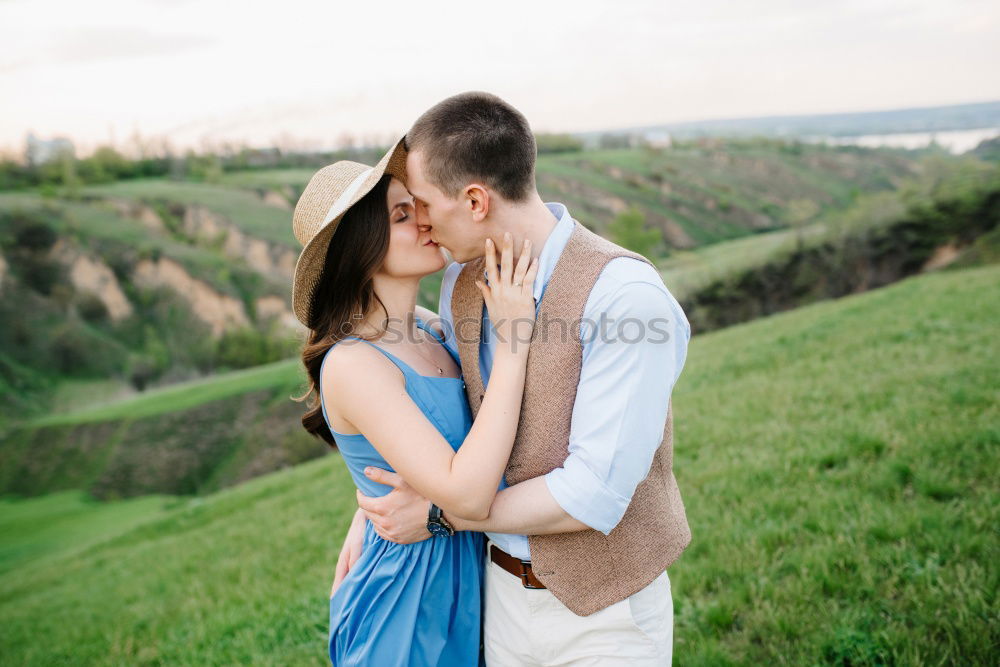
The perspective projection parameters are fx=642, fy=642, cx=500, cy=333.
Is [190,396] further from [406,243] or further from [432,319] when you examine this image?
[406,243]

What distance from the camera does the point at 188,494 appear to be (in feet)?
102

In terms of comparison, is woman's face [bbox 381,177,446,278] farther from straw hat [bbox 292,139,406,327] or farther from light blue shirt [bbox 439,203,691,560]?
light blue shirt [bbox 439,203,691,560]

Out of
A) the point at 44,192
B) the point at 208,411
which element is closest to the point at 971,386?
the point at 208,411

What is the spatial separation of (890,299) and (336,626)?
15.1m

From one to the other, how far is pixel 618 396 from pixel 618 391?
14 millimetres

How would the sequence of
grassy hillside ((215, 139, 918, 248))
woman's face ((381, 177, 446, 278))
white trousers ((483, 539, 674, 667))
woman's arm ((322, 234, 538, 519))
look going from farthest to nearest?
grassy hillside ((215, 139, 918, 248)), woman's face ((381, 177, 446, 278)), white trousers ((483, 539, 674, 667)), woman's arm ((322, 234, 538, 519))

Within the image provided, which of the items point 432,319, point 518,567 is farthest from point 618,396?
point 432,319

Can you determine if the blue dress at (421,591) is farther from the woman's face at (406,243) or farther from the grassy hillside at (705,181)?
the grassy hillside at (705,181)

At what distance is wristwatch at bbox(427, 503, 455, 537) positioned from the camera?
221 cm

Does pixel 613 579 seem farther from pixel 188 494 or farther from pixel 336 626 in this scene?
pixel 188 494

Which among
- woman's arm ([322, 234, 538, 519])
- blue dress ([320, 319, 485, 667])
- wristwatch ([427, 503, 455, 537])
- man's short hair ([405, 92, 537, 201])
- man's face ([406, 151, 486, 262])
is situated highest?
man's short hair ([405, 92, 537, 201])

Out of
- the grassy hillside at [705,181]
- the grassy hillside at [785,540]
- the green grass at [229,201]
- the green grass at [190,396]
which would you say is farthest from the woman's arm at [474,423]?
the grassy hillside at [705,181]

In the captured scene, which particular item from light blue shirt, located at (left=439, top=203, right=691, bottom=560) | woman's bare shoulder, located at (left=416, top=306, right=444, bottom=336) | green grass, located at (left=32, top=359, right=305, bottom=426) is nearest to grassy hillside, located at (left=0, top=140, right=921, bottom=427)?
green grass, located at (left=32, top=359, right=305, bottom=426)

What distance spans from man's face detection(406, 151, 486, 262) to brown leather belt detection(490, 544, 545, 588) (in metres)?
1.05
